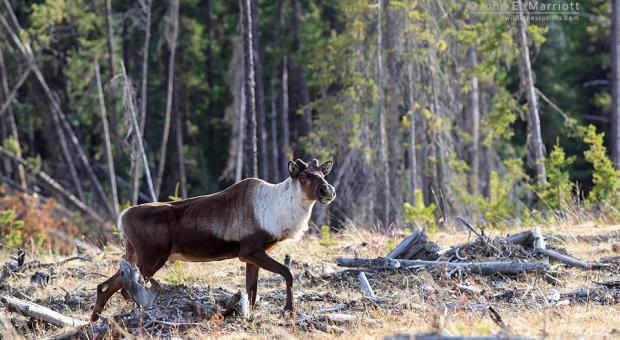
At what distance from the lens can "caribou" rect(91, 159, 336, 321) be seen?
35.3ft

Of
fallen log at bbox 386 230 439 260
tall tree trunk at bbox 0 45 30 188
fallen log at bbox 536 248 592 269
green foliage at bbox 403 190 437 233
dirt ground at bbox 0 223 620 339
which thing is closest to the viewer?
dirt ground at bbox 0 223 620 339

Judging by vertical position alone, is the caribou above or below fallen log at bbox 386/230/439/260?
above

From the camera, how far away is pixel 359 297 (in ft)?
36.7

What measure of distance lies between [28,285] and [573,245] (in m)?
7.84

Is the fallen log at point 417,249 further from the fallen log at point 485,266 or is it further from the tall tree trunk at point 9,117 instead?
the tall tree trunk at point 9,117

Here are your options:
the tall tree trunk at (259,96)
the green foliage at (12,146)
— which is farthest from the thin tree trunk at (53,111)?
the tall tree trunk at (259,96)

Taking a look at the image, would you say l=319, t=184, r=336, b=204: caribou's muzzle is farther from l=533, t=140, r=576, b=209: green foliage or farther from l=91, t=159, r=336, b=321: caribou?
l=533, t=140, r=576, b=209: green foliage

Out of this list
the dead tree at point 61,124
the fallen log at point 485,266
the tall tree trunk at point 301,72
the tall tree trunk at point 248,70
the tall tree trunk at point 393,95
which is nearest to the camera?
the fallen log at point 485,266

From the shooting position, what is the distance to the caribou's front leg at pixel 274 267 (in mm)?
10422

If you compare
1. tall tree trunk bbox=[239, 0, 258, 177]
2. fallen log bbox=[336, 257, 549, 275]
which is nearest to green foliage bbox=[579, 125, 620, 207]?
tall tree trunk bbox=[239, 0, 258, 177]

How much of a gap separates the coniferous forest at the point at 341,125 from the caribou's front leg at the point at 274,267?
1.0 inches

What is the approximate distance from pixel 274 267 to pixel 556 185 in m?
9.75

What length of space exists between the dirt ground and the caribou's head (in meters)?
1.27

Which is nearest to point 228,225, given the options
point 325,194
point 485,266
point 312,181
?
point 312,181
